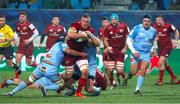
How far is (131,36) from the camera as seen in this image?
20750 mm

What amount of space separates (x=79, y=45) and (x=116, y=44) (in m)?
5.07

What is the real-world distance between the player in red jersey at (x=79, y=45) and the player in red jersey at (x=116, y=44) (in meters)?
4.11

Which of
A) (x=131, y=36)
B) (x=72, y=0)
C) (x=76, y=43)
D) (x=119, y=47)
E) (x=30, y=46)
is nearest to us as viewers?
(x=76, y=43)

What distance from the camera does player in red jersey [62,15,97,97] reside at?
18547 mm

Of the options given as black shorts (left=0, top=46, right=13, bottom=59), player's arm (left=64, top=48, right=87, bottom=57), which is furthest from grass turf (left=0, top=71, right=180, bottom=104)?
black shorts (left=0, top=46, right=13, bottom=59)

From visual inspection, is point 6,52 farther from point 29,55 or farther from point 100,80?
point 100,80

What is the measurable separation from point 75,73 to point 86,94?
2.47 feet

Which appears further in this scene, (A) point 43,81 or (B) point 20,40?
(B) point 20,40

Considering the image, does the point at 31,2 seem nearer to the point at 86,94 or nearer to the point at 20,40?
the point at 20,40

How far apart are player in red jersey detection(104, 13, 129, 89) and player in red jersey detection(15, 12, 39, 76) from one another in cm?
335

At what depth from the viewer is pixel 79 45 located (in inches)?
738

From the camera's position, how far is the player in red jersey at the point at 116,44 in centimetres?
2320

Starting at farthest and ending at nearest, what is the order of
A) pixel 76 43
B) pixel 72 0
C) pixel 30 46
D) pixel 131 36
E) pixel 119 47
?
pixel 72 0, pixel 30 46, pixel 119 47, pixel 131 36, pixel 76 43

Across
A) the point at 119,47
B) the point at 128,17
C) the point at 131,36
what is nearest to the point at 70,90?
the point at 131,36
